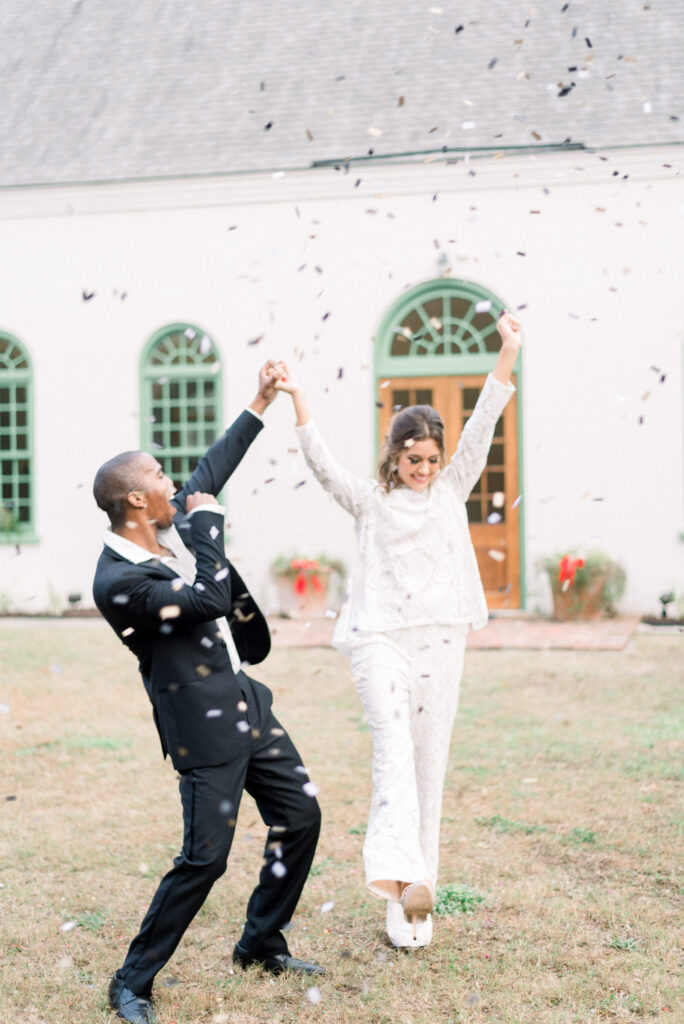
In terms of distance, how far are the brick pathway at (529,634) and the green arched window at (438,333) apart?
3103mm

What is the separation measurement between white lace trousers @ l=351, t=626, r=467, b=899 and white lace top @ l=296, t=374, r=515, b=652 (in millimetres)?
68

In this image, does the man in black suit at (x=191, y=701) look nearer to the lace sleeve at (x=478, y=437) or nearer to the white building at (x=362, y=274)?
the lace sleeve at (x=478, y=437)

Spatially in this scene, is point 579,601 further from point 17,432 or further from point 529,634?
point 17,432

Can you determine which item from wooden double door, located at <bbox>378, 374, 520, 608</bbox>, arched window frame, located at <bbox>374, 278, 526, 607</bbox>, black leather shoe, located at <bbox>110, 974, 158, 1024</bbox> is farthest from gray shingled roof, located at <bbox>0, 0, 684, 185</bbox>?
black leather shoe, located at <bbox>110, 974, 158, 1024</bbox>

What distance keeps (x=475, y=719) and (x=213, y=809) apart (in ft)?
14.9

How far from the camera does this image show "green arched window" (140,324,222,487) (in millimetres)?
13836

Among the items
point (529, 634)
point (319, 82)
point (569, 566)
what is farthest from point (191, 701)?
point (319, 82)

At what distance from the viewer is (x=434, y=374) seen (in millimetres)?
13125

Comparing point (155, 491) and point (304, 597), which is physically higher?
point (155, 491)

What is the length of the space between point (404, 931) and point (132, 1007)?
40.7 inches

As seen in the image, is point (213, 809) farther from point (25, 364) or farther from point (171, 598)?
point (25, 364)

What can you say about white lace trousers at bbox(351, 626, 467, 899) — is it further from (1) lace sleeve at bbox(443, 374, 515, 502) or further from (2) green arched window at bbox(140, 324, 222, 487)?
(2) green arched window at bbox(140, 324, 222, 487)

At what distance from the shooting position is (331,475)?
402cm

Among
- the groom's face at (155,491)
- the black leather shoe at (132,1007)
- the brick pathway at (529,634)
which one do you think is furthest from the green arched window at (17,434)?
the black leather shoe at (132,1007)
